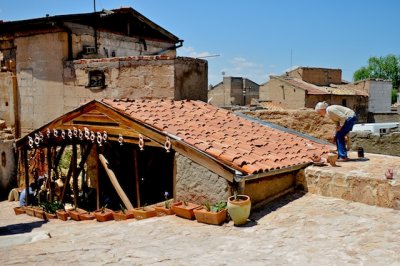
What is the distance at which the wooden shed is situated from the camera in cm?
630

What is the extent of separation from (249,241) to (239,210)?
62 cm

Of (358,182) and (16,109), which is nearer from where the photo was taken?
(358,182)

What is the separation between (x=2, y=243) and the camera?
19.2 feet

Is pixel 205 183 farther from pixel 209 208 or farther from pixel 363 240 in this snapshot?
pixel 363 240

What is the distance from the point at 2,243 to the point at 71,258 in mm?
1858

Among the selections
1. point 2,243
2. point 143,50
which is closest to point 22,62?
point 143,50

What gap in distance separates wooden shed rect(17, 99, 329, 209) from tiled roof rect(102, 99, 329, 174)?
0.02 metres

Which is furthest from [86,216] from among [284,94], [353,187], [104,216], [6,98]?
[284,94]

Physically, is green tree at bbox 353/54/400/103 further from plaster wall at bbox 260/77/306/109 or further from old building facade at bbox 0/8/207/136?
old building facade at bbox 0/8/207/136

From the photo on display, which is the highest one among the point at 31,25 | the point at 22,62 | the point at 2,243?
the point at 31,25

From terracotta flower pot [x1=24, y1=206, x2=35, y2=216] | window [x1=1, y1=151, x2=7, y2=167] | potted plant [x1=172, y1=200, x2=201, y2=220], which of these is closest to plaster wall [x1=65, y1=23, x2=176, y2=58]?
window [x1=1, y1=151, x2=7, y2=167]

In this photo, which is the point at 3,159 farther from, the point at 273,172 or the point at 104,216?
the point at 273,172

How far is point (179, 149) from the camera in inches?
266

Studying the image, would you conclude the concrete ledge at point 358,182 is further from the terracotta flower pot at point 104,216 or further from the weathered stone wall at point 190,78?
the weathered stone wall at point 190,78
